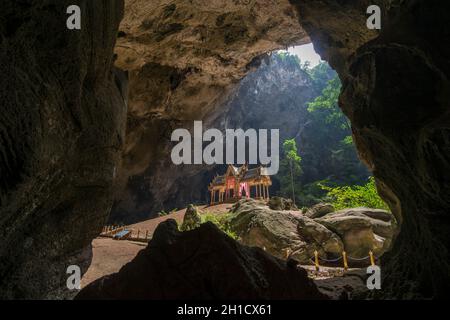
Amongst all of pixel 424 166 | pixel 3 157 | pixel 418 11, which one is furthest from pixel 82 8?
pixel 424 166

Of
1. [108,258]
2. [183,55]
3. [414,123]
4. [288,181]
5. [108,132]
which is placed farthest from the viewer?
[288,181]

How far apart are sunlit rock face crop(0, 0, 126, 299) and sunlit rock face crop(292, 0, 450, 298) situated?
5857 millimetres

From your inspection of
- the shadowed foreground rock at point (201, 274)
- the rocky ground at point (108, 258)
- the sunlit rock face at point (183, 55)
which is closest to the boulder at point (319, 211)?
the sunlit rock face at point (183, 55)

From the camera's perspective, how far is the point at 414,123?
4543 millimetres

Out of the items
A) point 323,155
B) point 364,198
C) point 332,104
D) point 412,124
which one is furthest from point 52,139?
point 323,155

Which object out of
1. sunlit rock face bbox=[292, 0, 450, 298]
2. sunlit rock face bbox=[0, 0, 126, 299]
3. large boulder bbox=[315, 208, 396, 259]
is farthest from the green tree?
sunlit rock face bbox=[0, 0, 126, 299]

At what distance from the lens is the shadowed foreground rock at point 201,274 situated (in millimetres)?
3598

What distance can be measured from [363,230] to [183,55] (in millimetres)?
14491

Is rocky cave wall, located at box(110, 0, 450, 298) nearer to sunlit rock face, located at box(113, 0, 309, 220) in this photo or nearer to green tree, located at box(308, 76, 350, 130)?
sunlit rock face, located at box(113, 0, 309, 220)

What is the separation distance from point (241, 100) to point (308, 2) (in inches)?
1178

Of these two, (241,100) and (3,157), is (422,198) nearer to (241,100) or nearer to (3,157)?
(3,157)

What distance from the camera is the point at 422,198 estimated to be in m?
4.91

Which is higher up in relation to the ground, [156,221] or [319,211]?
[319,211]

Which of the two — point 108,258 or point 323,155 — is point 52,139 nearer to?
point 108,258
